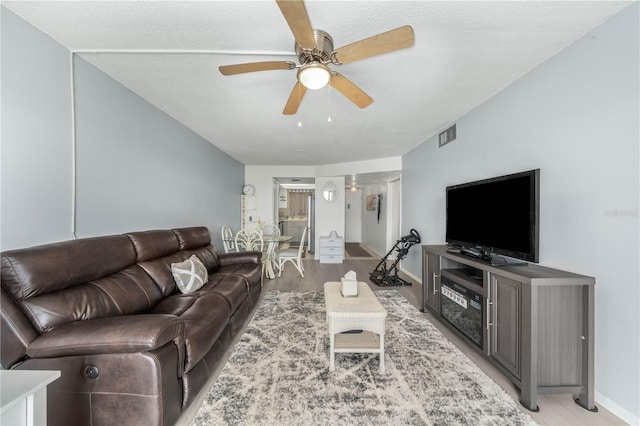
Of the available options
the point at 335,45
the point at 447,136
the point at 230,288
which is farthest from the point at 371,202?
the point at 335,45

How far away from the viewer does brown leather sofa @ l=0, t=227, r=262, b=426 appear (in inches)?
48.4

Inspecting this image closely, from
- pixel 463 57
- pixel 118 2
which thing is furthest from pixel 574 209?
pixel 118 2

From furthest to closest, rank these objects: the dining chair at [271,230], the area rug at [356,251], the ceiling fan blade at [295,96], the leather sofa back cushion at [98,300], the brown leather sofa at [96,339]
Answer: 1. the area rug at [356,251]
2. the dining chair at [271,230]
3. the ceiling fan blade at [295,96]
4. the leather sofa back cushion at [98,300]
5. the brown leather sofa at [96,339]

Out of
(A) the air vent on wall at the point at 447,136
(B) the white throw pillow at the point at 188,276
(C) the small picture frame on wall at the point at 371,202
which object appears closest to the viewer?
(B) the white throw pillow at the point at 188,276

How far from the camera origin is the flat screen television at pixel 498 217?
177 cm

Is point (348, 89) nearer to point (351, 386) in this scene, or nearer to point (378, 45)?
A: point (378, 45)

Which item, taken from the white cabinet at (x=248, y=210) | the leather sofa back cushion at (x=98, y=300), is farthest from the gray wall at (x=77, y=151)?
the white cabinet at (x=248, y=210)

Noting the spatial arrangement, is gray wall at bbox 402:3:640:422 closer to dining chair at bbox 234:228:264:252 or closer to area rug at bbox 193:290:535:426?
area rug at bbox 193:290:535:426

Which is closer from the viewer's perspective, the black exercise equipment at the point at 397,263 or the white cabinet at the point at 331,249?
the black exercise equipment at the point at 397,263

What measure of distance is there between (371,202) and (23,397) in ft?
25.4

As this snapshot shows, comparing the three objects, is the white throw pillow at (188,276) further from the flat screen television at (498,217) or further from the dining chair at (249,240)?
the flat screen television at (498,217)

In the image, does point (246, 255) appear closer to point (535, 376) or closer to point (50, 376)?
point (50, 376)

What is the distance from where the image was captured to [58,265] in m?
1.49

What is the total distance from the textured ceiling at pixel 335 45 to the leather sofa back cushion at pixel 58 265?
1470 millimetres
